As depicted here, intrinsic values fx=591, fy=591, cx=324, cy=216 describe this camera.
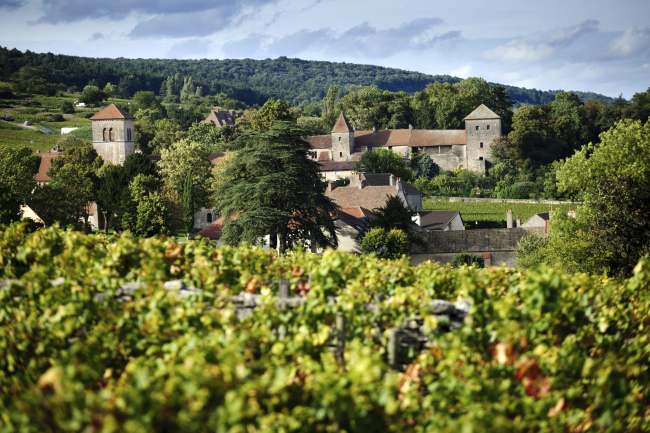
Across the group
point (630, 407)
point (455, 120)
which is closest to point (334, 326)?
point (630, 407)

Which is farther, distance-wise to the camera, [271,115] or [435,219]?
[435,219]

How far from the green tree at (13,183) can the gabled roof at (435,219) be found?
3165 centimetres

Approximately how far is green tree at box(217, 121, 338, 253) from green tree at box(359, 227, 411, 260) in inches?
140

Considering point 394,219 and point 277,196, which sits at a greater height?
point 277,196

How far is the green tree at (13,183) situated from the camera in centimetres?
3222

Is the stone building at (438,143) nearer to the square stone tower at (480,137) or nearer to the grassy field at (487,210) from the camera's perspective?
the square stone tower at (480,137)

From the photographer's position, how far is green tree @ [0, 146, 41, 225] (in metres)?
32.2

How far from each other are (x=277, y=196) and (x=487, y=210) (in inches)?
1706

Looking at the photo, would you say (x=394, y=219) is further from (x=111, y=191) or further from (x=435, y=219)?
(x=111, y=191)

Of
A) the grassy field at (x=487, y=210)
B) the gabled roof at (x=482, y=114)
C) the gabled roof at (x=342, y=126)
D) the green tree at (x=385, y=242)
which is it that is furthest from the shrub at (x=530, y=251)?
the gabled roof at (x=482, y=114)

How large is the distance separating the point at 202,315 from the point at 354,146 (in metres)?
89.0

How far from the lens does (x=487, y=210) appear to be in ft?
229

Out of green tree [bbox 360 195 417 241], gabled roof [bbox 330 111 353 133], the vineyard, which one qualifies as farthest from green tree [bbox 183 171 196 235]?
the vineyard

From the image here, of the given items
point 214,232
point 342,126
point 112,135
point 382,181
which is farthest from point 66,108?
point 214,232
